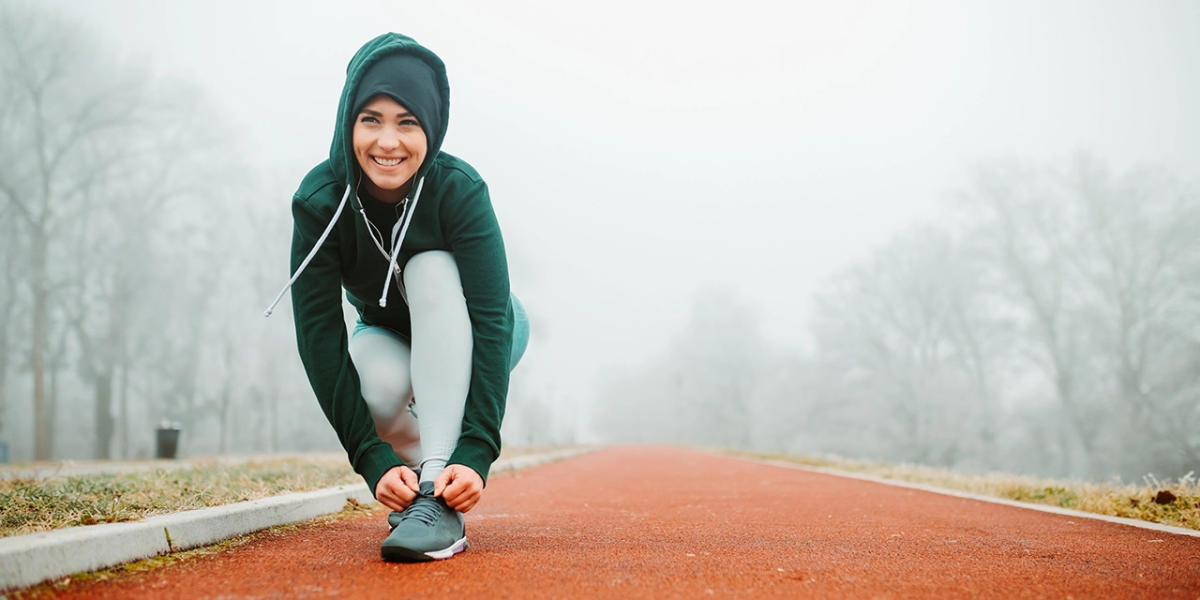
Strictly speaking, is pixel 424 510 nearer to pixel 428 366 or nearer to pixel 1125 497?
pixel 428 366

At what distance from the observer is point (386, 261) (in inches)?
97.0

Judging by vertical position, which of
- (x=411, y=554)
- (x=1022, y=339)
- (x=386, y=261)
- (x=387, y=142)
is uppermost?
(x=1022, y=339)

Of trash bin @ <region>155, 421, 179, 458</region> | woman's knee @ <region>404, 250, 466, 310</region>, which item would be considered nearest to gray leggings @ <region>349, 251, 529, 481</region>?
woman's knee @ <region>404, 250, 466, 310</region>

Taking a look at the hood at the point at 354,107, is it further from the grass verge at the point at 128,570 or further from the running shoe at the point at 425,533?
the grass verge at the point at 128,570

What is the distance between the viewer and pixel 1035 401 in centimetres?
2636

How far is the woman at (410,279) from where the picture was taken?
220 centimetres

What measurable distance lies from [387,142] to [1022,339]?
27261 millimetres

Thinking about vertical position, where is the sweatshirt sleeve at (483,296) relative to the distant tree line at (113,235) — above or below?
below

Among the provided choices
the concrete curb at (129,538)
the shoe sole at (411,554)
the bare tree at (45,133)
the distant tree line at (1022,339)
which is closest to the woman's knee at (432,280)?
the shoe sole at (411,554)

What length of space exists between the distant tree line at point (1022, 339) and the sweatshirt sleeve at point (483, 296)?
19.0m

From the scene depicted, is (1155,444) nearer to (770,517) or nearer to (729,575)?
(770,517)

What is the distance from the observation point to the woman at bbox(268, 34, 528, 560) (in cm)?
220

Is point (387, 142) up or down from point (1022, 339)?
down

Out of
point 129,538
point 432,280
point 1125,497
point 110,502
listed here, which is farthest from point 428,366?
point 1125,497
